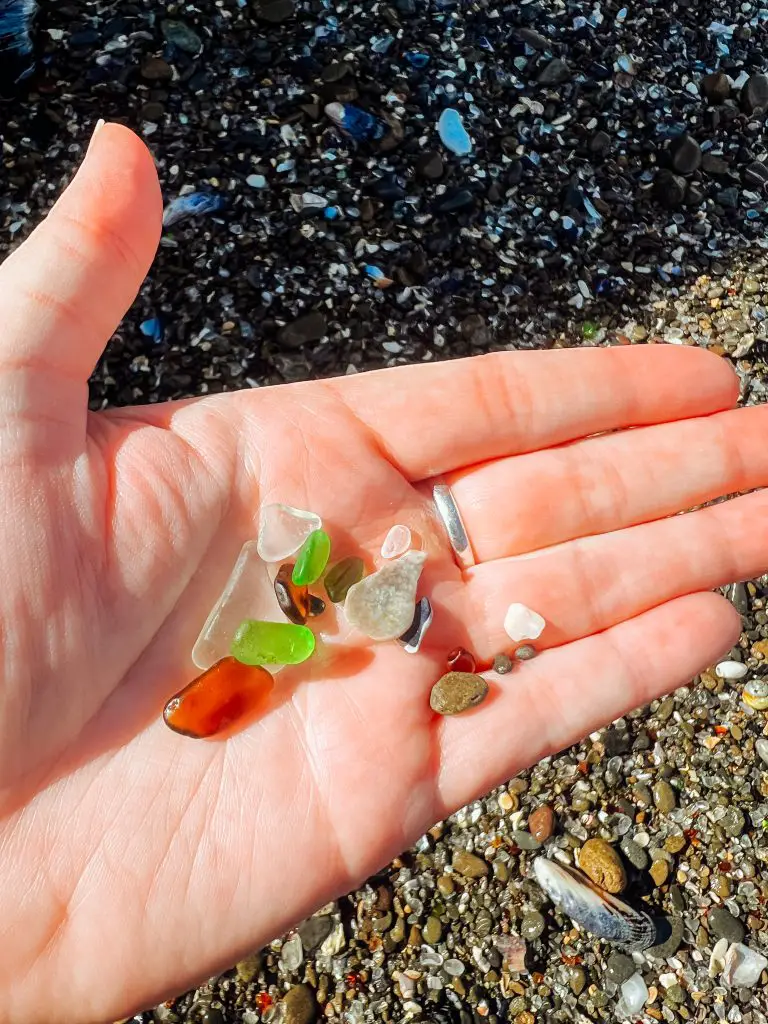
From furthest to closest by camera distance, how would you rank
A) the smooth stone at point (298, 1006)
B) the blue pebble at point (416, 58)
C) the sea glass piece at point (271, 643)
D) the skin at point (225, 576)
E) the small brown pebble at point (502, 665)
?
the blue pebble at point (416, 58) → the smooth stone at point (298, 1006) → the small brown pebble at point (502, 665) → the sea glass piece at point (271, 643) → the skin at point (225, 576)

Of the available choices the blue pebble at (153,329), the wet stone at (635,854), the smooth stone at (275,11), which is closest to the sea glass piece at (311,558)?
the blue pebble at (153,329)

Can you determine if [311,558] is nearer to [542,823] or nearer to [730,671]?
[542,823]

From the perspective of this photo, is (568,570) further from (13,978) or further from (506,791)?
(13,978)

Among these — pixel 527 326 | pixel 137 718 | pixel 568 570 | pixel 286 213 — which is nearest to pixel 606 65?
pixel 527 326

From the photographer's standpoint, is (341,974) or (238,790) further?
(341,974)

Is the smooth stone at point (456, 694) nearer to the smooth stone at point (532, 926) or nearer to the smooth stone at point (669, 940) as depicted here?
the smooth stone at point (532, 926)
